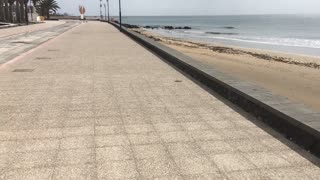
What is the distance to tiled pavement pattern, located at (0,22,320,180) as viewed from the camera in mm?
4211

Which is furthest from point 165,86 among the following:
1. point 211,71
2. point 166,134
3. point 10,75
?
point 10,75

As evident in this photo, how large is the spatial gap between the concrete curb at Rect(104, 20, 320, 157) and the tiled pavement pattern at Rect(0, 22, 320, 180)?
6.8 inches

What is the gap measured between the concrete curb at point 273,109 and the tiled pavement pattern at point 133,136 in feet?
0.57

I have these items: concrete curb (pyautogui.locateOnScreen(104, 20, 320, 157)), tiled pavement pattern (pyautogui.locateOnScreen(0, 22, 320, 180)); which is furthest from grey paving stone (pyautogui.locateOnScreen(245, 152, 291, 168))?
concrete curb (pyautogui.locateOnScreen(104, 20, 320, 157))

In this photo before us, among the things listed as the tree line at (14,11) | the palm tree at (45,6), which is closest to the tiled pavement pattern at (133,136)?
the tree line at (14,11)

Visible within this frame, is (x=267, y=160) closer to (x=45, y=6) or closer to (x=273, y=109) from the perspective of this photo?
(x=273, y=109)

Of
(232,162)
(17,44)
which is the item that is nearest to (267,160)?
(232,162)

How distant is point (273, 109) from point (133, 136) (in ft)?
7.03

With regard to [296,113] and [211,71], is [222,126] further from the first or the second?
[211,71]

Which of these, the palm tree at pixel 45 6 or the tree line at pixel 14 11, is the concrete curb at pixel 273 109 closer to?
the tree line at pixel 14 11

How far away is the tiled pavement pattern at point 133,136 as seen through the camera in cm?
421

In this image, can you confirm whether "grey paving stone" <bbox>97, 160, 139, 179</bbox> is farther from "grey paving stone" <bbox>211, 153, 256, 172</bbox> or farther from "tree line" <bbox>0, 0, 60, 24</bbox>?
"tree line" <bbox>0, 0, 60, 24</bbox>

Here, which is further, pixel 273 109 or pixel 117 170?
pixel 273 109

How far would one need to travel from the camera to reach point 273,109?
18.8ft
